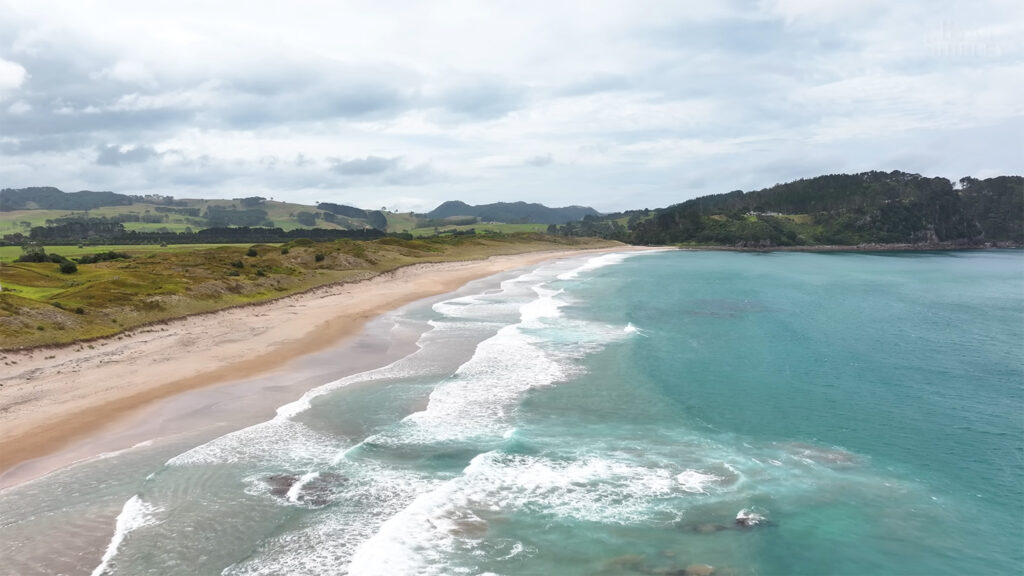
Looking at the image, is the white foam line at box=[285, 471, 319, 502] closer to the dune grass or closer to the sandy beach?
the sandy beach

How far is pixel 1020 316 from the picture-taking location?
51.1m

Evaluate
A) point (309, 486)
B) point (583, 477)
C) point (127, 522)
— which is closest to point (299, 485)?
point (309, 486)

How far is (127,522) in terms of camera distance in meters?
14.8

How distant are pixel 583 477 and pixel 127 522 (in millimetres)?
12449

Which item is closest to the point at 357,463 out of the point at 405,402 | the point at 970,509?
the point at 405,402

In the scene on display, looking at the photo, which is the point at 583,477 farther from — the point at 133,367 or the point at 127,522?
the point at 133,367

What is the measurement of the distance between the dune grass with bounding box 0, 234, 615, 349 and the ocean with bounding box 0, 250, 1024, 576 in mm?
17679

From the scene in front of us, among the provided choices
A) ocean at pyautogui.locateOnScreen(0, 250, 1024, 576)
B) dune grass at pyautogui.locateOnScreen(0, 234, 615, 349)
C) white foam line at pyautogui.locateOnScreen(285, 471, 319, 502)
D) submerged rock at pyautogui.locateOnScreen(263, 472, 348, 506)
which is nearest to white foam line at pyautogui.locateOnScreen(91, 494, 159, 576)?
ocean at pyautogui.locateOnScreen(0, 250, 1024, 576)

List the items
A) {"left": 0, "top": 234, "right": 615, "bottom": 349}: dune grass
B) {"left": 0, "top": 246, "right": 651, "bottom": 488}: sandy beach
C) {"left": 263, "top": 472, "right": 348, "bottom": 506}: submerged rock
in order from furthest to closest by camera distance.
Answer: {"left": 0, "top": 234, "right": 615, "bottom": 349}: dune grass < {"left": 0, "top": 246, "right": 651, "bottom": 488}: sandy beach < {"left": 263, "top": 472, "right": 348, "bottom": 506}: submerged rock

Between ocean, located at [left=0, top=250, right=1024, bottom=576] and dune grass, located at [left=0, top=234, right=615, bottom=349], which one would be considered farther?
dune grass, located at [left=0, top=234, right=615, bottom=349]

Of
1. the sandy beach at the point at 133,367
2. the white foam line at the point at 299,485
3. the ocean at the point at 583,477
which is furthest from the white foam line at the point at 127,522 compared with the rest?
the sandy beach at the point at 133,367

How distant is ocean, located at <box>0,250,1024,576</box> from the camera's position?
13727 mm

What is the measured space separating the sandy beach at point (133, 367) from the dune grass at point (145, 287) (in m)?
1.73

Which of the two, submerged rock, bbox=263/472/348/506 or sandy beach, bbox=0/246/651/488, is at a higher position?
sandy beach, bbox=0/246/651/488
